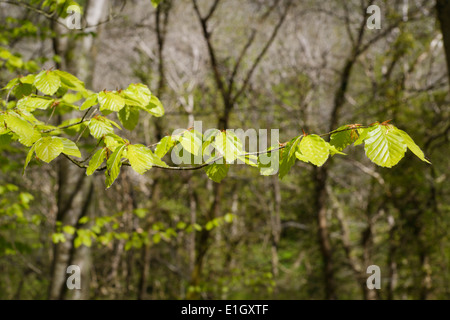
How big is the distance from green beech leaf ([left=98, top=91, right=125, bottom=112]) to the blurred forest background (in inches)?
76.2

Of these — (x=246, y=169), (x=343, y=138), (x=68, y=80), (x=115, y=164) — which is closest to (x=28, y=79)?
(x=68, y=80)

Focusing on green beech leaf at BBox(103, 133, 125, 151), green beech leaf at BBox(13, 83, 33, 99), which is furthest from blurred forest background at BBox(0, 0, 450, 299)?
green beech leaf at BBox(103, 133, 125, 151)

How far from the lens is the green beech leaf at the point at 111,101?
1.30 meters

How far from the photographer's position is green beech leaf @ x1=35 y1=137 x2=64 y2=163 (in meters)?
1.18

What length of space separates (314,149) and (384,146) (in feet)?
0.72

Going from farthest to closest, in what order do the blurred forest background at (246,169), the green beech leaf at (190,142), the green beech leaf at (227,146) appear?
the blurred forest background at (246,169) < the green beech leaf at (190,142) < the green beech leaf at (227,146)

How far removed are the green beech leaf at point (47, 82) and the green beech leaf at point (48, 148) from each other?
0.25m

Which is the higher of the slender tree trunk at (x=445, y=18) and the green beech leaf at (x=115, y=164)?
the slender tree trunk at (x=445, y=18)

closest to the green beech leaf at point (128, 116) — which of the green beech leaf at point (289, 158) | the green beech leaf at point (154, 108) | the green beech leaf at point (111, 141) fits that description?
the green beech leaf at point (154, 108)

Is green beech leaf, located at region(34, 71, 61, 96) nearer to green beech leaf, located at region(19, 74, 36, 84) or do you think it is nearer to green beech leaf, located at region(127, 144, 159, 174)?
green beech leaf, located at region(19, 74, 36, 84)

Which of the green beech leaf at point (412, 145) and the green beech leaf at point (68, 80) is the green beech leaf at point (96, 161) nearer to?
the green beech leaf at point (68, 80)

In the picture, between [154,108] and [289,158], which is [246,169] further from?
[289,158]

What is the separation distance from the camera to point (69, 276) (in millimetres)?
3039
